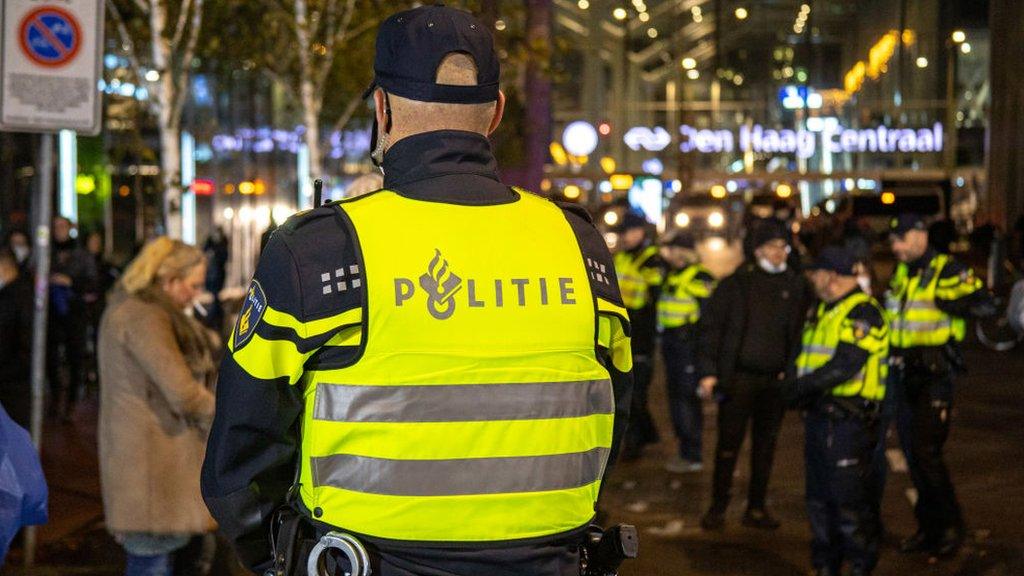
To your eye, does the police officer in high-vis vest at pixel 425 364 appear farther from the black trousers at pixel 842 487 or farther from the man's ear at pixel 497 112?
the black trousers at pixel 842 487

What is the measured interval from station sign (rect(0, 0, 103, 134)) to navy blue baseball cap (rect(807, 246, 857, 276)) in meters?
3.76

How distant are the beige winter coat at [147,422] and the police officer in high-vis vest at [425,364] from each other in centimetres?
323

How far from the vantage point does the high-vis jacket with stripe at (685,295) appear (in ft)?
37.4

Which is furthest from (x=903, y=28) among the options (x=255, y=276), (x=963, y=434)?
(x=255, y=276)

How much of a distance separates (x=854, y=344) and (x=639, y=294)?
4.44 metres

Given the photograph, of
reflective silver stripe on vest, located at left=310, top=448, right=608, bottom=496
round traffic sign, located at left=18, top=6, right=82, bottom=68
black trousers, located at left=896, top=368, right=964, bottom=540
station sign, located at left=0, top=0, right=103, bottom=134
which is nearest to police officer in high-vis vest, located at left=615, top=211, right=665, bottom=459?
black trousers, located at left=896, top=368, right=964, bottom=540

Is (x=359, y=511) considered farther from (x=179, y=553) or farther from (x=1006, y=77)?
(x=1006, y=77)

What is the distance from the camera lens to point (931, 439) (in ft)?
26.7

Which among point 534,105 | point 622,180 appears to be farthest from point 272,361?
point 622,180

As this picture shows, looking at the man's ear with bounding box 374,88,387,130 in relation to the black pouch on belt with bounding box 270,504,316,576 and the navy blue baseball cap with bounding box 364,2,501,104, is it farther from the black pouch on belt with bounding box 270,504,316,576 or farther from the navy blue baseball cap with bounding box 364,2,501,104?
the black pouch on belt with bounding box 270,504,316,576

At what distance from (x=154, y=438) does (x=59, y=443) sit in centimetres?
671

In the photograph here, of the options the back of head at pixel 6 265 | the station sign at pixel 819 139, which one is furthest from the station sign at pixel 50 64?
the station sign at pixel 819 139

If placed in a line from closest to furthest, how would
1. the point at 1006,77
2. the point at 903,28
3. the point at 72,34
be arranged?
the point at 72,34 → the point at 1006,77 → the point at 903,28

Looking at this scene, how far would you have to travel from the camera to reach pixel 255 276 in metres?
2.81
